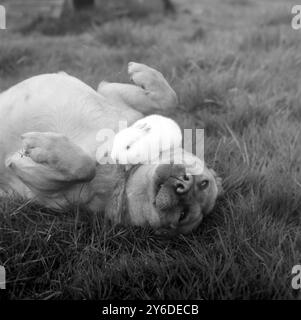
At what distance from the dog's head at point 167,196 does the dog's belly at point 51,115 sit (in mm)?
492

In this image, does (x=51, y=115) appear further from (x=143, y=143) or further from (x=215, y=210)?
(x=215, y=210)

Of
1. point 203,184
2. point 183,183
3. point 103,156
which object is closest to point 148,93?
point 103,156

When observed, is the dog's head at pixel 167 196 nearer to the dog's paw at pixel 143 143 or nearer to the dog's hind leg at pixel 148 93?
the dog's paw at pixel 143 143

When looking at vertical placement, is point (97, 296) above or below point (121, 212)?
below

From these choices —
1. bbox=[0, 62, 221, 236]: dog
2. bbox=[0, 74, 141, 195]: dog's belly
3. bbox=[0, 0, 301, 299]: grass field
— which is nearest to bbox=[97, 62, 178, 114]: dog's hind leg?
bbox=[0, 62, 221, 236]: dog

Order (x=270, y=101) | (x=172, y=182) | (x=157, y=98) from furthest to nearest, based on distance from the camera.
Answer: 1. (x=270, y=101)
2. (x=157, y=98)
3. (x=172, y=182)

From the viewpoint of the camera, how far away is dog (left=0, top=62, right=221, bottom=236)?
2629mm

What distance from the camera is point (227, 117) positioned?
432 cm

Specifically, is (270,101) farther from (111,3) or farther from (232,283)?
(111,3)

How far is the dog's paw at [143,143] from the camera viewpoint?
9.04 feet

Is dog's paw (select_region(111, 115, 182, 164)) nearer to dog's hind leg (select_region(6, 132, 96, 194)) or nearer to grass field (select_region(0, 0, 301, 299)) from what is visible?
dog's hind leg (select_region(6, 132, 96, 194))
